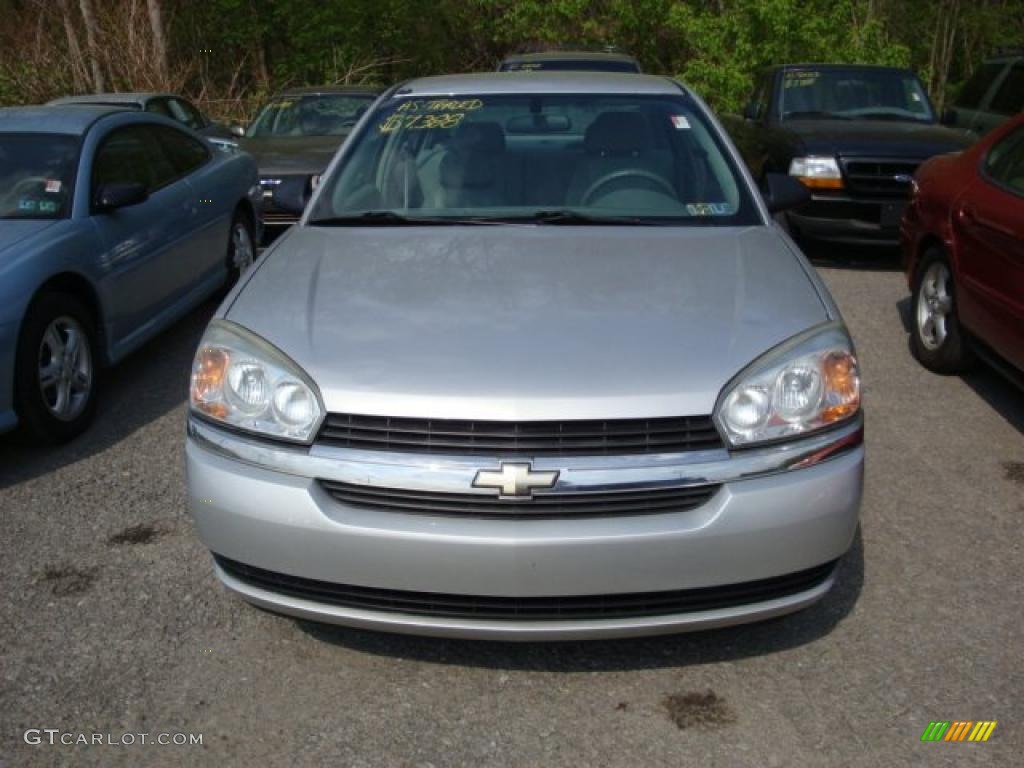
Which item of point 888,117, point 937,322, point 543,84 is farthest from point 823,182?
point 543,84

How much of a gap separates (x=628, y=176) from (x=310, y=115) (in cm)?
832

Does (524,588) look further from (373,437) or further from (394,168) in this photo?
(394,168)

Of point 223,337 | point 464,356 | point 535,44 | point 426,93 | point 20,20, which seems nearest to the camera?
point 464,356

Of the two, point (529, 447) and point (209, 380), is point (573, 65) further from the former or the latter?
point (529, 447)

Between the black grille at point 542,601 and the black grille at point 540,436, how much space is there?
386 millimetres

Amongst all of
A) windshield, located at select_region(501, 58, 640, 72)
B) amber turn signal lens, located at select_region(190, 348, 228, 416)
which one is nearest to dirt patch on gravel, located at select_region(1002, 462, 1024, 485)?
amber turn signal lens, located at select_region(190, 348, 228, 416)

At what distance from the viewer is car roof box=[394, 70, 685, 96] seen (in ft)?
15.1

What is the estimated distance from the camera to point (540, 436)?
279 centimetres

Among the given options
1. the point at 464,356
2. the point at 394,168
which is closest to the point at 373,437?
the point at 464,356

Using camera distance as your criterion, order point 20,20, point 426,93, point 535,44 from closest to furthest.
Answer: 1. point 426,93
2. point 20,20
3. point 535,44

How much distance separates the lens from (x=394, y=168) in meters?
4.42

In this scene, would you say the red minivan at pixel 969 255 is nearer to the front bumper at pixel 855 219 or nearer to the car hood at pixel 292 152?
the front bumper at pixel 855 219

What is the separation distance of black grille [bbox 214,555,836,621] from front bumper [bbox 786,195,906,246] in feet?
19.3

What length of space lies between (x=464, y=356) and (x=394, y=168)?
1.68m
